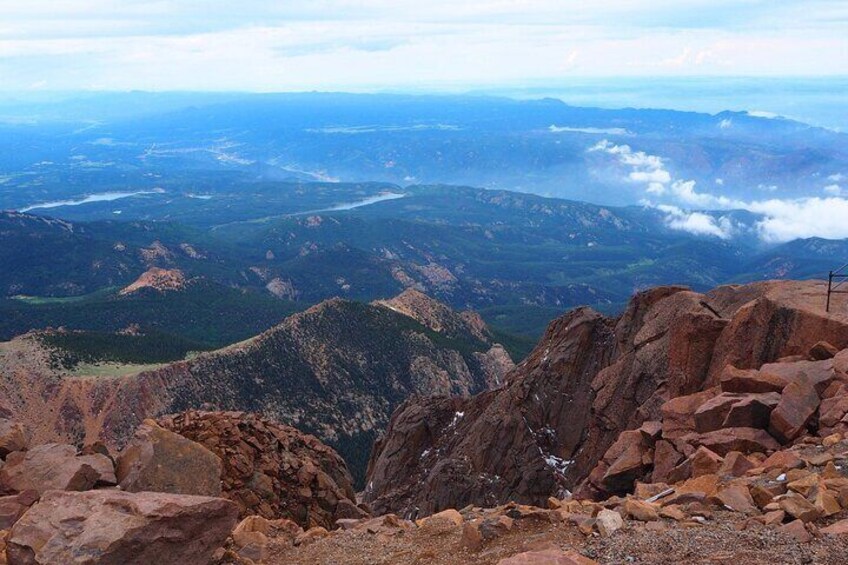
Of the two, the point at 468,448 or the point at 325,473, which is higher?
the point at 325,473

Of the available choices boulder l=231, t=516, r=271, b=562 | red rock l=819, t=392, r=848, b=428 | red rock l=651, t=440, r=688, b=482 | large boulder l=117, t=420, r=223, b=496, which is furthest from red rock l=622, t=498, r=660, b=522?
large boulder l=117, t=420, r=223, b=496

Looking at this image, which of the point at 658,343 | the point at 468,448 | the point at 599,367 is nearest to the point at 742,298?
the point at 658,343

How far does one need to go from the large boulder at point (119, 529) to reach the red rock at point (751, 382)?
20724 millimetres

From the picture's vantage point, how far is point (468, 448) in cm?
5538

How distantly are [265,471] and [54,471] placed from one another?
442 inches

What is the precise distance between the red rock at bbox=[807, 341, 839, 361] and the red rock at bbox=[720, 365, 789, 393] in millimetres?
3708

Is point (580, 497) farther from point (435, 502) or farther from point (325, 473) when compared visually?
point (435, 502)

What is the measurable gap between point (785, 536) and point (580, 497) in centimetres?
1505

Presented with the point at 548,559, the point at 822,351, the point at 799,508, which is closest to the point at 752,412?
the point at 822,351

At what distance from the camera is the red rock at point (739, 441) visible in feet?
88.0

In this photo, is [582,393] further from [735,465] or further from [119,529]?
[119,529]

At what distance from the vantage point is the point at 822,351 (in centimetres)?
3259

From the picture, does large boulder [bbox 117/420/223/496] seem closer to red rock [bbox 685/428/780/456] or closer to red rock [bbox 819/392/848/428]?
red rock [bbox 685/428/780/456]

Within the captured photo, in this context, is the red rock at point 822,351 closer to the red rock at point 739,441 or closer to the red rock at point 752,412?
the red rock at point 752,412
